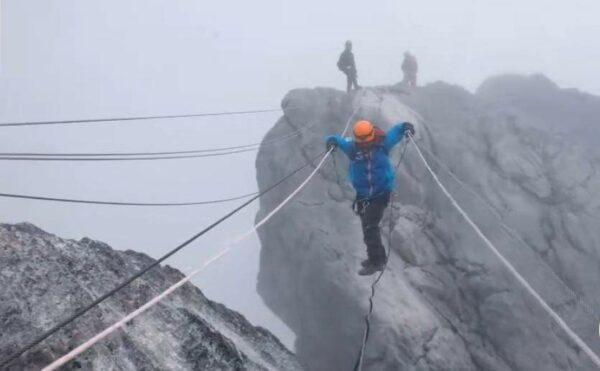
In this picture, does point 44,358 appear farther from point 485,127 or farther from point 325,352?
point 485,127

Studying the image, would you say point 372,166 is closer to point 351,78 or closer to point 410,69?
point 351,78

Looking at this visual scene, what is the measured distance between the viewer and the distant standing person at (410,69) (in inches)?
947

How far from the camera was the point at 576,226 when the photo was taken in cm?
1655

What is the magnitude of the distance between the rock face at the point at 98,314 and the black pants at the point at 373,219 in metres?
2.96

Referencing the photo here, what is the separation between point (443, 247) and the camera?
15555 millimetres

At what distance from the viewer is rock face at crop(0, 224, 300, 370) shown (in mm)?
5555

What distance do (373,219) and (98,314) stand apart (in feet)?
16.9

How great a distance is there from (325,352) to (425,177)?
7195 millimetres

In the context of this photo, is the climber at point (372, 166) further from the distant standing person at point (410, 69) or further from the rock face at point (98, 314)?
the distant standing person at point (410, 69)

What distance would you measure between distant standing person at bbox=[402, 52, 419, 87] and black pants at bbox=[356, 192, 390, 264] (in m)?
16.6

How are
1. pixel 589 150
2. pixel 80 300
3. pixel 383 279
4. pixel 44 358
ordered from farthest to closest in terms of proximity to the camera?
pixel 589 150 → pixel 383 279 → pixel 80 300 → pixel 44 358

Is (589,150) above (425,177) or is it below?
above

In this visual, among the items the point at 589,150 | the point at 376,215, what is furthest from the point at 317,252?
the point at 589,150

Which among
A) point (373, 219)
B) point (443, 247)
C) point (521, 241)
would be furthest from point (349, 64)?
point (373, 219)
